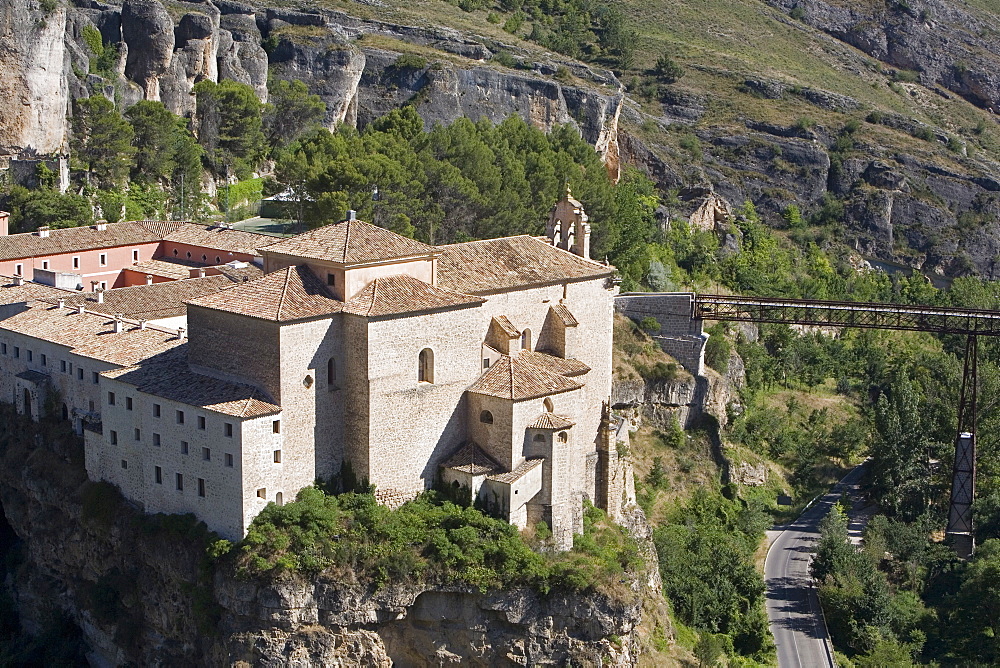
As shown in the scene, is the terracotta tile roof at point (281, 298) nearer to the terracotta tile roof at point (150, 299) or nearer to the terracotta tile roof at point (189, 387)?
the terracotta tile roof at point (189, 387)

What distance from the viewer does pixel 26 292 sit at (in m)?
53.6

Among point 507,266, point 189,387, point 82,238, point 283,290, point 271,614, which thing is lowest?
point 271,614

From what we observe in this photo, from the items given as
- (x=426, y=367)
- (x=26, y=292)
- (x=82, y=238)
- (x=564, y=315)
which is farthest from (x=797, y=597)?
(x=82, y=238)

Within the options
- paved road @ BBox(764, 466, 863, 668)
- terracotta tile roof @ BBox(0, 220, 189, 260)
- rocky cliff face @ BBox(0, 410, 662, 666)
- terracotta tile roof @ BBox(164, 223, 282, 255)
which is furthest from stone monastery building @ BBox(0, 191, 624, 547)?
terracotta tile roof @ BBox(164, 223, 282, 255)

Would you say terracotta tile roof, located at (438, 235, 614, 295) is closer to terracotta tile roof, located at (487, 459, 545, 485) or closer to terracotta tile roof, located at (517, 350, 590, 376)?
terracotta tile roof, located at (517, 350, 590, 376)

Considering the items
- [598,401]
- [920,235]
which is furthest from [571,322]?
[920,235]

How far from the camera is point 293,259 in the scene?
139ft

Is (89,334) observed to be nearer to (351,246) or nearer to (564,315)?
(351,246)

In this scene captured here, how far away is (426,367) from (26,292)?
19546mm

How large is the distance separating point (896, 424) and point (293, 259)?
3142cm

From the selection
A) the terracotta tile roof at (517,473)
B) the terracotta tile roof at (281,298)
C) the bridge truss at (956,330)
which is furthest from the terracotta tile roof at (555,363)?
the bridge truss at (956,330)

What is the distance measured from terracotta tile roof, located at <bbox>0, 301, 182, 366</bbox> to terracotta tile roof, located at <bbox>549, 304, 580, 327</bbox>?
12.3 metres

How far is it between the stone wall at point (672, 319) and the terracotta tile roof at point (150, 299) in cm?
1870

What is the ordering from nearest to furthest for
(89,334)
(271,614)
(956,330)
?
1. (271,614)
2. (89,334)
3. (956,330)
